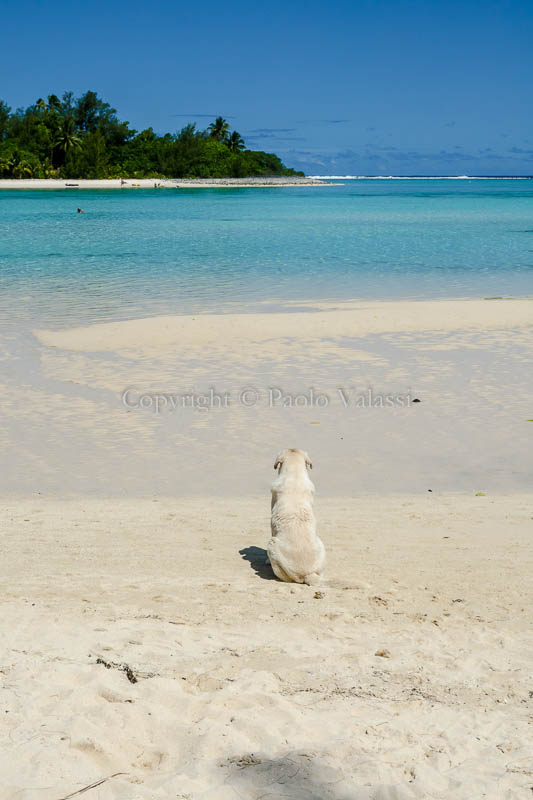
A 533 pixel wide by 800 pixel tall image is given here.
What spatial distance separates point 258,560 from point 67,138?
13332cm

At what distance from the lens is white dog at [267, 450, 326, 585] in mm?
5371

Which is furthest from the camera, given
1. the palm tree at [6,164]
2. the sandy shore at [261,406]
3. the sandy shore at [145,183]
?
the sandy shore at [145,183]

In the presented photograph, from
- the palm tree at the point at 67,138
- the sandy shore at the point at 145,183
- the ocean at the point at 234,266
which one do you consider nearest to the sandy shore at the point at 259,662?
the ocean at the point at 234,266

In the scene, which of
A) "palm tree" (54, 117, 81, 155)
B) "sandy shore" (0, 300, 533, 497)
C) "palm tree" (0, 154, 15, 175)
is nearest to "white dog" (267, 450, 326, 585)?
"sandy shore" (0, 300, 533, 497)

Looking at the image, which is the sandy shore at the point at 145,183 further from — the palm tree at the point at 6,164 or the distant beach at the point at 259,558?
the distant beach at the point at 259,558

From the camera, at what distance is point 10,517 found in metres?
6.68

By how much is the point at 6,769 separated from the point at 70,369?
9.51 metres

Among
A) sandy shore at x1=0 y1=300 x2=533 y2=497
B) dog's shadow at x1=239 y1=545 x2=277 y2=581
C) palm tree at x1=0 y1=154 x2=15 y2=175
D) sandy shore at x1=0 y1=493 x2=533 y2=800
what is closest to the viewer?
sandy shore at x1=0 y1=493 x2=533 y2=800

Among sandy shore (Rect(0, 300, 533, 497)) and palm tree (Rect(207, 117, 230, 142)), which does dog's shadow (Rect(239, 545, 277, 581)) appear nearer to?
sandy shore (Rect(0, 300, 533, 497))

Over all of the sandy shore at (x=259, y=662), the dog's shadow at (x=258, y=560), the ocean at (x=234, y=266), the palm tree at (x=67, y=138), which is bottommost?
the dog's shadow at (x=258, y=560)

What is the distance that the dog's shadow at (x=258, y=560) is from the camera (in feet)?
18.0

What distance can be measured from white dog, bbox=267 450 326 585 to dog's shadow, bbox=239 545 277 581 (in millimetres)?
104

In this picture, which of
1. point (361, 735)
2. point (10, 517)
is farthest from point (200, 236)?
point (361, 735)

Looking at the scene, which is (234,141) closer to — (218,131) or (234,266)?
(218,131)
